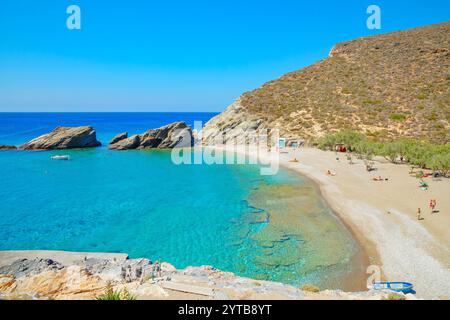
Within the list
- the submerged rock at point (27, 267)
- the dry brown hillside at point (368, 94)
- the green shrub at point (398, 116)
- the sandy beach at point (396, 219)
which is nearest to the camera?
the submerged rock at point (27, 267)

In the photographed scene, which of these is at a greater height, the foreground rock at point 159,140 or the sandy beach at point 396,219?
the foreground rock at point 159,140

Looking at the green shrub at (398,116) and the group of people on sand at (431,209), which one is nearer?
the group of people on sand at (431,209)

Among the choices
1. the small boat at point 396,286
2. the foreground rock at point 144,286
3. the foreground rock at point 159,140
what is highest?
the foreground rock at point 159,140

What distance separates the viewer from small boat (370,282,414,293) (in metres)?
11.9

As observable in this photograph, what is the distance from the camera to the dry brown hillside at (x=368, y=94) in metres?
51.8

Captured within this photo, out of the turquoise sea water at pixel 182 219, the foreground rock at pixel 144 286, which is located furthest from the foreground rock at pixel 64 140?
the foreground rock at pixel 144 286

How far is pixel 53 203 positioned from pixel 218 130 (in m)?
39.8

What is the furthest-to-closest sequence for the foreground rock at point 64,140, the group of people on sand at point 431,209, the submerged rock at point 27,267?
the foreground rock at point 64,140 → the group of people on sand at point 431,209 → the submerged rock at point 27,267

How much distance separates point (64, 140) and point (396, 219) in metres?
58.3

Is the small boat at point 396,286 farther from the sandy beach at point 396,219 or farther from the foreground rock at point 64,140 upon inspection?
the foreground rock at point 64,140

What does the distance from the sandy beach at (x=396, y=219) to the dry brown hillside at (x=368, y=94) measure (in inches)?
815

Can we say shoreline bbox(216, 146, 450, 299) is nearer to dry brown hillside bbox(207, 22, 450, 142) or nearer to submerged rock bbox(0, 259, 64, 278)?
submerged rock bbox(0, 259, 64, 278)

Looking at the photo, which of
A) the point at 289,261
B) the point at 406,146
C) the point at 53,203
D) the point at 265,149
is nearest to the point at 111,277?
the point at 289,261
